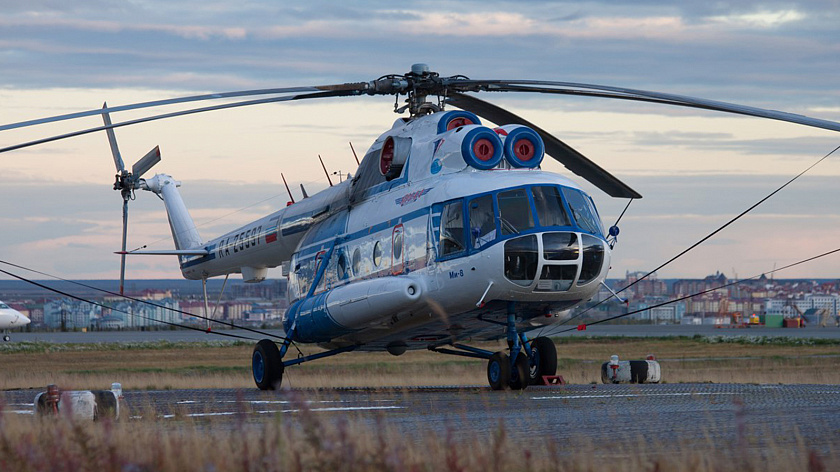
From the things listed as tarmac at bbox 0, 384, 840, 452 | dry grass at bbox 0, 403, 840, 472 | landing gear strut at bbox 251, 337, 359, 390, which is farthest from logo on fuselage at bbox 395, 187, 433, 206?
dry grass at bbox 0, 403, 840, 472

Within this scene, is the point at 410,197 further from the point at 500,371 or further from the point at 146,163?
the point at 146,163

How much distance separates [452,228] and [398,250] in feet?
5.89

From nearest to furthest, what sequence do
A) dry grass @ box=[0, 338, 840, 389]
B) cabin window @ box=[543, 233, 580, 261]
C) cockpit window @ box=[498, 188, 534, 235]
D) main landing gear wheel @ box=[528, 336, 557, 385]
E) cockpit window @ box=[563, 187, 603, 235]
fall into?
1. cabin window @ box=[543, 233, 580, 261]
2. cockpit window @ box=[498, 188, 534, 235]
3. cockpit window @ box=[563, 187, 603, 235]
4. main landing gear wheel @ box=[528, 336, 557, 385]
5. dry grass @ box=[0, 338, 840, 389]

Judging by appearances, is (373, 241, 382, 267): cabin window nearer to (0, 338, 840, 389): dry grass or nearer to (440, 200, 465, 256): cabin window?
(440, 200, 465, 256): cabin window

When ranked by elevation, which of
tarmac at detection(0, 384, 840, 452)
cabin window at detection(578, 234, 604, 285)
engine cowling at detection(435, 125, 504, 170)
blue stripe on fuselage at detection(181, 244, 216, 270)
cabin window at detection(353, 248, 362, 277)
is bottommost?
tarmac at detection(0, 384, 840, 452)

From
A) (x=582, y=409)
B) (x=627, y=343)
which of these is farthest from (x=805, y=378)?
(x=627, y=343)

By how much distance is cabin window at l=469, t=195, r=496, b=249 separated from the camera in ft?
61.5

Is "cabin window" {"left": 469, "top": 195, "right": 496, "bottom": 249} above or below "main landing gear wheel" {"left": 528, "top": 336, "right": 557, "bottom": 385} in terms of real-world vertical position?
above

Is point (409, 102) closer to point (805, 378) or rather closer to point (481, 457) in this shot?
point (481, 457)

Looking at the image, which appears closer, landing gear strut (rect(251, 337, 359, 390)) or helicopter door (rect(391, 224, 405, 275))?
helicopter door (rect(391, 224, 405, 275))

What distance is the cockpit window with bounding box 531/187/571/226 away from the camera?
18.8m

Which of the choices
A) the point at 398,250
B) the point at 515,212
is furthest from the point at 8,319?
the point at 515,212

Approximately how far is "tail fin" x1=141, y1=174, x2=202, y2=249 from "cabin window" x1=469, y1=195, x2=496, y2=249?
1388cm

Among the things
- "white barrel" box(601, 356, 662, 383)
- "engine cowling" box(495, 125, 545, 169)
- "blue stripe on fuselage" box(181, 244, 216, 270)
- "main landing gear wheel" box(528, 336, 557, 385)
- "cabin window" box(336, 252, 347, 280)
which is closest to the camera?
"engine cowling" box(495, 125, 545, 169)
